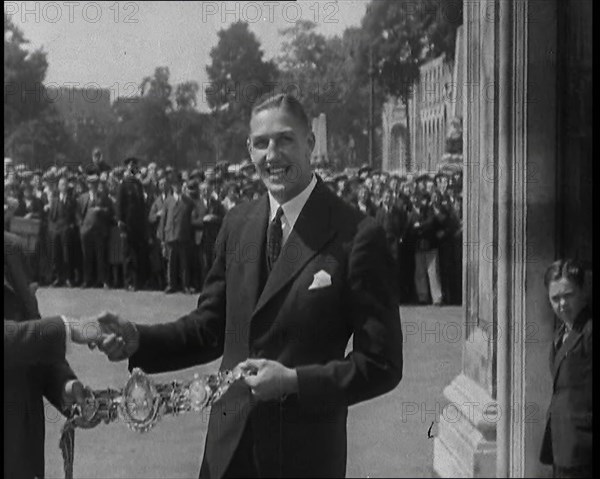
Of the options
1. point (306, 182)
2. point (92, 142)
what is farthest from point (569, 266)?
point (92, 142)

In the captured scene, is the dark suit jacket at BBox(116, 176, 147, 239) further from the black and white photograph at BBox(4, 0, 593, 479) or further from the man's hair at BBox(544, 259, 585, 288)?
the man's hair at BBox(544, 259, 585, 288)

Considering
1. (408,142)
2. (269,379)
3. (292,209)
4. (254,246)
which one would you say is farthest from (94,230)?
(408,142)

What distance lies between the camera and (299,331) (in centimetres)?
329

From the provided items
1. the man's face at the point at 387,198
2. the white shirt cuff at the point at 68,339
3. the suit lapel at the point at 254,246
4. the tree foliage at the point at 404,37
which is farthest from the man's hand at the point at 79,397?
the tree foliage at the point at 404,37

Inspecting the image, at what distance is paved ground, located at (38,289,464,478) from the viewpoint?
3.55 meters

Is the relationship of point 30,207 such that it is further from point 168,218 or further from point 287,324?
point 287,324

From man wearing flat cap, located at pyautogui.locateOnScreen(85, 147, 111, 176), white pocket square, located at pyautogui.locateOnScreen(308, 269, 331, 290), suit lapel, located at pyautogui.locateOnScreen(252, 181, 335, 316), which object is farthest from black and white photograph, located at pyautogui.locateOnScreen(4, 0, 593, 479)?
white pocket square, located at pyautogui.locateOnScreen(308, 269, 331, 290)

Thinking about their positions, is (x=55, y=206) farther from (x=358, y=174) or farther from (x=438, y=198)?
(x=438, y=198)

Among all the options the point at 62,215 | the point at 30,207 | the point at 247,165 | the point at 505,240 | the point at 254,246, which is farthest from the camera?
the point at 62,215

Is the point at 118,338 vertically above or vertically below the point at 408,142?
below

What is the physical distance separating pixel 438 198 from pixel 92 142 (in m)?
1.54

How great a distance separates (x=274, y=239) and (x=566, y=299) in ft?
4.28

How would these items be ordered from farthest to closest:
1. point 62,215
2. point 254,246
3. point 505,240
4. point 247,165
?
point 62,215
point 505,240
point 247,165
point 254,246

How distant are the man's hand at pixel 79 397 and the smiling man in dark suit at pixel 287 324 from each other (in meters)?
0.24
